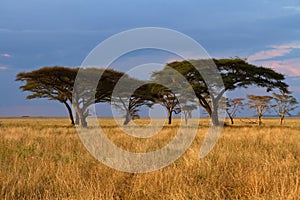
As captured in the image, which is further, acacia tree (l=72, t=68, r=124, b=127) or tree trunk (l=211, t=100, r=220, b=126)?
acacia tree (l=72, t=68, r=124, b=127)

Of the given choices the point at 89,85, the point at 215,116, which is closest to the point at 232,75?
the point at 215,116

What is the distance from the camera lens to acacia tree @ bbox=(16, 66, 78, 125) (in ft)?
101

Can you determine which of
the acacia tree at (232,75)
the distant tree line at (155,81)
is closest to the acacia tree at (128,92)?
the distant tree line at (155,81)

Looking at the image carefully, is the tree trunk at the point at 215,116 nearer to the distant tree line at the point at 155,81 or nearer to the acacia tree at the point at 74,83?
the distant tree line at the point at 155,81

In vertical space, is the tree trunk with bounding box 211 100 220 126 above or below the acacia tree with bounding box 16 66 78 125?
below

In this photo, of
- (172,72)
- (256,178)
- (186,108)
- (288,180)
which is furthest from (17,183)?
(186,108)

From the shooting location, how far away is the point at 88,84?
32.0 m

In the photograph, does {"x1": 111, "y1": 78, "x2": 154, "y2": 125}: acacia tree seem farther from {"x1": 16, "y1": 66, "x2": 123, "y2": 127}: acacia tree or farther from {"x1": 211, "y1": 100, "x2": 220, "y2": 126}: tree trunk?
{"x1": 211, "y1": 100, "x2": 220, "y2": 126}: tree trunk

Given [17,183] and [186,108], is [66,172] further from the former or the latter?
[186,108]

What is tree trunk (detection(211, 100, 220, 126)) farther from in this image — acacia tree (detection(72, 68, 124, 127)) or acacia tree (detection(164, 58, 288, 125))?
acacia tree (detection(72, 68, 124, 127))

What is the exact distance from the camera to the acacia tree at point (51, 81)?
3092cm

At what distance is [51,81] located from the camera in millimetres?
32500

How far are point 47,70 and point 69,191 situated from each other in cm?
2809

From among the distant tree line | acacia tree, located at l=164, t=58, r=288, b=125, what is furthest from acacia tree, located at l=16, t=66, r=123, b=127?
acacia tree, located at l=164, t=58, r=288, b=125
